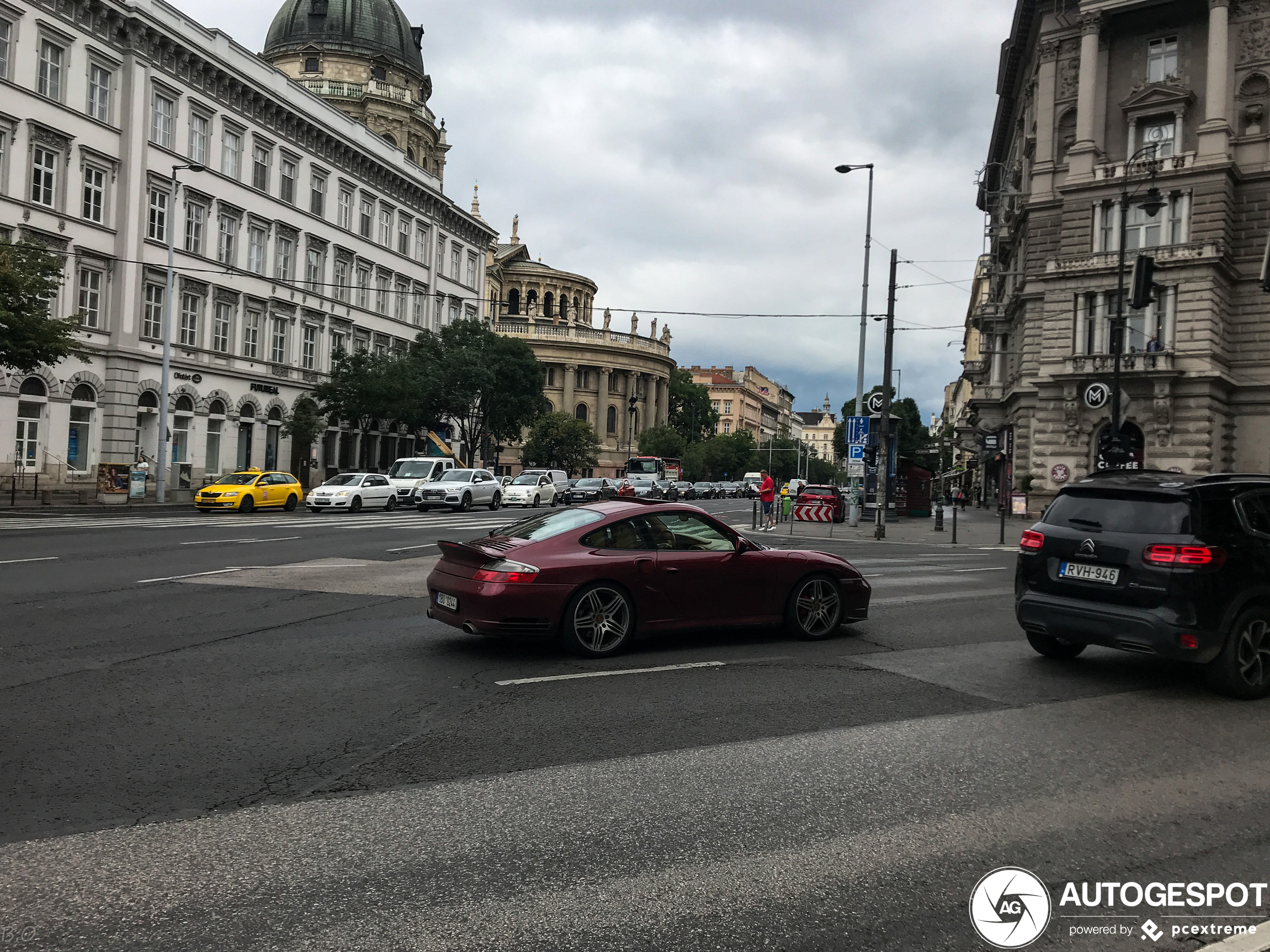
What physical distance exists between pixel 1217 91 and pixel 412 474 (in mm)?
33560

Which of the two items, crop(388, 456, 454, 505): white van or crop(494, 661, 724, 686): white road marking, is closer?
crop(494, 661, 724, 686): white road marking

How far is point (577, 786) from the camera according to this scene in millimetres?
5102

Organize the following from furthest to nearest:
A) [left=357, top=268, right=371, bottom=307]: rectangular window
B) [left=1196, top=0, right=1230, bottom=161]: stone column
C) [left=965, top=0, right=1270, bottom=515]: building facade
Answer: [left=357, top=268, right=371, bottom=307]: rectangular window → [left=965, top=0, right=1270, bottom=515]: building facade → [left=1196, top=0, right=1230, bottom=161]: stone column

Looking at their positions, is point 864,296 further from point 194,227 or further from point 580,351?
point 580,351

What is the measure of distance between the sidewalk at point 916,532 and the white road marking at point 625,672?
65.7ft

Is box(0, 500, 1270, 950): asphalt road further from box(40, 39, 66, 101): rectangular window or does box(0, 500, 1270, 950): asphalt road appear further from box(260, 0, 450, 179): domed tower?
box(260, 0, 450, 179): domed tower

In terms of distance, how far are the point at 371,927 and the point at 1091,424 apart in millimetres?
41876

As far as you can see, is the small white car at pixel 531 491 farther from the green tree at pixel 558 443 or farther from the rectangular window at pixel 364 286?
the green tree at pixel 558 443

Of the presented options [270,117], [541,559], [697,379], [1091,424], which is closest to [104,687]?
[541,559]

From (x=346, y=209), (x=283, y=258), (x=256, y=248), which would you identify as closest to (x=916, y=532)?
(x=256, y=248)

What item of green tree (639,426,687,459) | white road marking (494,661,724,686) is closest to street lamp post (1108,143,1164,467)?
white road marking (494,661,724,686)

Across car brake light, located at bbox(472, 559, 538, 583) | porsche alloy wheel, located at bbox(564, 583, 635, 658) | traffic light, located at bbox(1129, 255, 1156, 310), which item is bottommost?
porsche alloy wheel, located at bbox(564, 583, 635, 658)

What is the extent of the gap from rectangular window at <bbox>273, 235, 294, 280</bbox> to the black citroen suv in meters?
46.7

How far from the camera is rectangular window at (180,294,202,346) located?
42.5m
